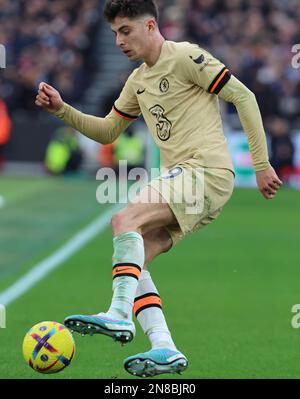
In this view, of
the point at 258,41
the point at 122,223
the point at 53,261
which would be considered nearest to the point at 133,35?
the point at 122,223

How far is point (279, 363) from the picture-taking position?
8445 millimetres

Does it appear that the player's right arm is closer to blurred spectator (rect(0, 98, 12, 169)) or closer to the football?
the football

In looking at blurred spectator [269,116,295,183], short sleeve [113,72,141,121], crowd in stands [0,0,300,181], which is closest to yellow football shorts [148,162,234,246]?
short sleeve [113,72,141,121]

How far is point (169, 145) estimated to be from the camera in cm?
797

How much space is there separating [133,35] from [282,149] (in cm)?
1682

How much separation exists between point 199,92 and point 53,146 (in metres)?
18.3

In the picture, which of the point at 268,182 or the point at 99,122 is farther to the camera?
the point at 99,122

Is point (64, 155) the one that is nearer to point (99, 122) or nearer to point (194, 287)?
point (194, 287)

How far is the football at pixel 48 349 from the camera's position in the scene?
7.61 meters

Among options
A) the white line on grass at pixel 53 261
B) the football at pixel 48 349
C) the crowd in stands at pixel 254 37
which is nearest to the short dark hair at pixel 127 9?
the football at pixel 48 349

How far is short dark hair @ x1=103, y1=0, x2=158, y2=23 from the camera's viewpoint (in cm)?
772

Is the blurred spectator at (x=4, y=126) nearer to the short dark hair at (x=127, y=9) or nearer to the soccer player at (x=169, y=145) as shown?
the soccer player at (x=169, y=145)

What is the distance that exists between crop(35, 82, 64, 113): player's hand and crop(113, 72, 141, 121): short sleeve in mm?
467

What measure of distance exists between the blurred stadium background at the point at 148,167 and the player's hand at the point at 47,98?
1.83 meters
